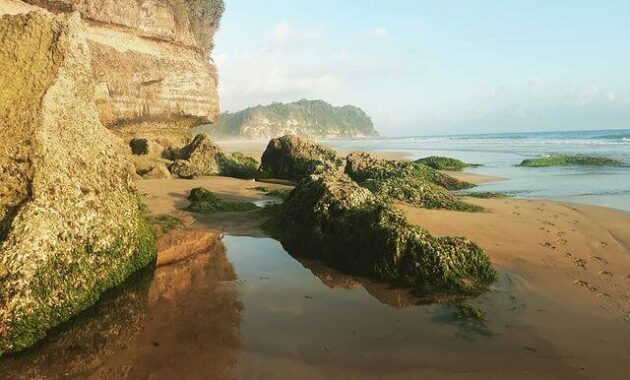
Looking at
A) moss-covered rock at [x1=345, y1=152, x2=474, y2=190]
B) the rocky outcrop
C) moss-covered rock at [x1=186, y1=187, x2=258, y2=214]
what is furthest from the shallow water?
moss-covered rock at [x1=345, y1=152, x2=474, y2=190]

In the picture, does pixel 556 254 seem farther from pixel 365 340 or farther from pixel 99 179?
pixel 99 179

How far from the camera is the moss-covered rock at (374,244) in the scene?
5.64 metres

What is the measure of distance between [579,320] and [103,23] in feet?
71.5

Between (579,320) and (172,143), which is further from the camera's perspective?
(172,143)

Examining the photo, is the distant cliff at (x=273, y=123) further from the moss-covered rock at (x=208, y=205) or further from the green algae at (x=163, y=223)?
the green algae at (x=163, y=223)

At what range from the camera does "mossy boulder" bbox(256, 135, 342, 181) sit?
16.5 metres

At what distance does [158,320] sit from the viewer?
4582 mm

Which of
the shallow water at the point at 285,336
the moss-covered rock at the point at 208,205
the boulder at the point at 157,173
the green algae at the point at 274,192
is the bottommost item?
the shallow water at the point at 285,336

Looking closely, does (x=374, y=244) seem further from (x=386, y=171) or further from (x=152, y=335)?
(x=386, y=171)

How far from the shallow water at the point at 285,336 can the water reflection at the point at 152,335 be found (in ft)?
0.03

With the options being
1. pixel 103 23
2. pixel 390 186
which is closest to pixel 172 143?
pixel 103 23

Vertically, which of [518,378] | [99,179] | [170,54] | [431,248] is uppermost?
[170,54]

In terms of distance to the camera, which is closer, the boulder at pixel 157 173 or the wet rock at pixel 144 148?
the boulder at pixel 157 173

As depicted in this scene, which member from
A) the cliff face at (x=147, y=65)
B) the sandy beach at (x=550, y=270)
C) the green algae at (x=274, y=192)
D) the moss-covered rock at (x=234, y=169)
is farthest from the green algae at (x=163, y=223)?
the cliff face at (x=147, y=65)
